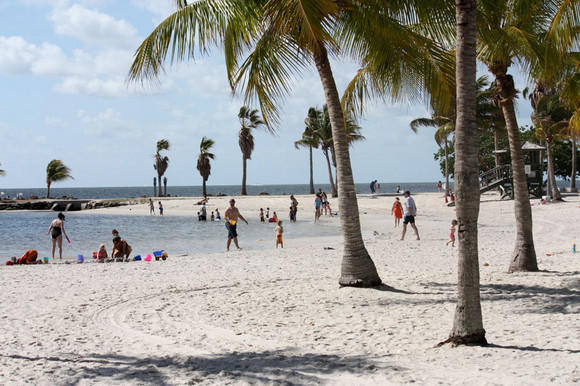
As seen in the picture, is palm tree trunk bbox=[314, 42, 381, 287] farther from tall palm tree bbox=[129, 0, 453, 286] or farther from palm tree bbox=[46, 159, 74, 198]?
palm tree bbox=[46, 159, 74, 198]

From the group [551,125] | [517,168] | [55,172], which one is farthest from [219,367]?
[55,172]

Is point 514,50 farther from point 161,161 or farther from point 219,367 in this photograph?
point 161,161

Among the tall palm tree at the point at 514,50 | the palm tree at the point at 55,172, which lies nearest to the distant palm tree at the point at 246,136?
the palm tree at the point at 55,172

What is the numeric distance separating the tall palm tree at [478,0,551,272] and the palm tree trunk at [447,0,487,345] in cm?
323

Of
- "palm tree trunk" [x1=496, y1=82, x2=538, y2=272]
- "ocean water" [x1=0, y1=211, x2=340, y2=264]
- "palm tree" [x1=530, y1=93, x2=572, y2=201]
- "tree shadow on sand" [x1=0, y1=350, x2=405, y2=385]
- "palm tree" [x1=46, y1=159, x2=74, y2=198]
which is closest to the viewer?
"tree shadow on sand" [x1=0, y1=350, x2=405, y2=385]

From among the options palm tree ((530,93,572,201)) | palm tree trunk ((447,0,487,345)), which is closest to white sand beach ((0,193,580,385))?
palm tree trunk ((447,0,487,345))

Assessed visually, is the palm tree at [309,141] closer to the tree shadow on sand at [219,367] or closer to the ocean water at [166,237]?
the ocean water at [166,237]

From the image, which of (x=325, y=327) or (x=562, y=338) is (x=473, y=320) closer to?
(x=562, y=338)

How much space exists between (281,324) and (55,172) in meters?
72.0

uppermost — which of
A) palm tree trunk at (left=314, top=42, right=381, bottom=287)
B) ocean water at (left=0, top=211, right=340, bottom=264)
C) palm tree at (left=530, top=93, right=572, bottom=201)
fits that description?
palm tree at (left=530, top=93, right=572, bottom=201)

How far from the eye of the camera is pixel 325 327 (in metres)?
7.60

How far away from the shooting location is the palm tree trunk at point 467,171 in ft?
19.3

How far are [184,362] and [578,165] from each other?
56317 millimetres

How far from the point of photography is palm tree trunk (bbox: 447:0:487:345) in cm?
587
